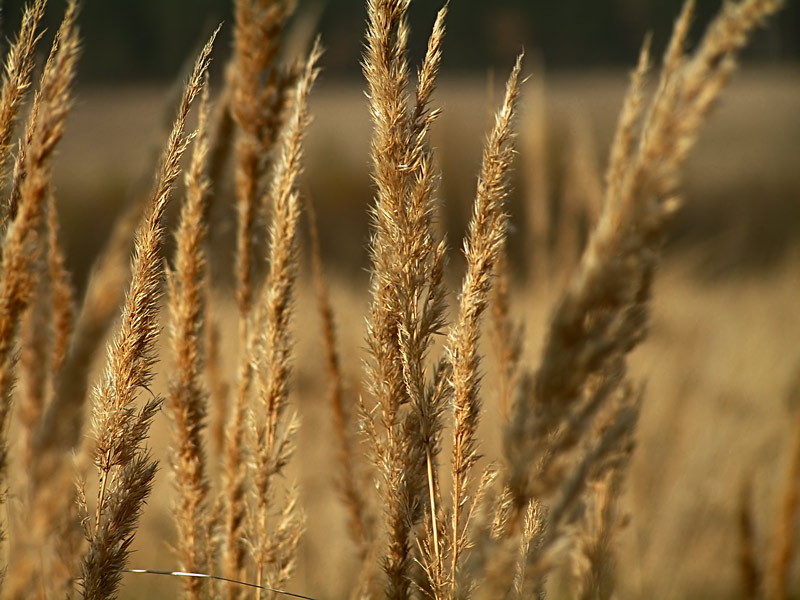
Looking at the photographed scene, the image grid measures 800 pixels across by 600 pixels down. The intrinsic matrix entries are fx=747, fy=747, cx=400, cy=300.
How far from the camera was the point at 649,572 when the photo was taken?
2529 millimetres

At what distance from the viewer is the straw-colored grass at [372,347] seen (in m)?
0.63

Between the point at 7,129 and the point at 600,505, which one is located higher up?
the point at 7,129

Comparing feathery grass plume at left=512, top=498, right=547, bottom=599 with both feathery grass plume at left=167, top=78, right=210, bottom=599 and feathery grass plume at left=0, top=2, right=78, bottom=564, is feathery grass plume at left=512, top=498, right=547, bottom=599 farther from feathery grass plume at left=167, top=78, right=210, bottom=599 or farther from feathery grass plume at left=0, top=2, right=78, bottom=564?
feathery grass plume at left=0, top=2, right=78, bottom=564

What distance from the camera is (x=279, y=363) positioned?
101 centimetres

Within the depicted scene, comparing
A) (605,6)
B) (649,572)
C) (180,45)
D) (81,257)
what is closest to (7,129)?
(649,572)

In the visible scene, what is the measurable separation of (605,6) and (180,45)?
171 inches

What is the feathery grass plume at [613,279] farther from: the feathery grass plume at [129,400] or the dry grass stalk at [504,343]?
the dry grass stalk at [504,343]

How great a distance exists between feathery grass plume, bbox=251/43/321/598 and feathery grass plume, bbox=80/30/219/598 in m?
0.16

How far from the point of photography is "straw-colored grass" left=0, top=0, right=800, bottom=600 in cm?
63

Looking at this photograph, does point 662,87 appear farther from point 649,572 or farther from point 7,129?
point 649,572

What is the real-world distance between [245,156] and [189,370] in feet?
1.11

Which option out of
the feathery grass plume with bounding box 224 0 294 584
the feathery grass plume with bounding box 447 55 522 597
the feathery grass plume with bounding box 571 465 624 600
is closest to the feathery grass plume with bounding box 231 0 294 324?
the feathery grass plume with bounding box 224 0 294 584

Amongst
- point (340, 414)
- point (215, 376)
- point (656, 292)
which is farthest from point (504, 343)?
point (656, 292)

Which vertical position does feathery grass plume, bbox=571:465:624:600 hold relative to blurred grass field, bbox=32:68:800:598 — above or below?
below
